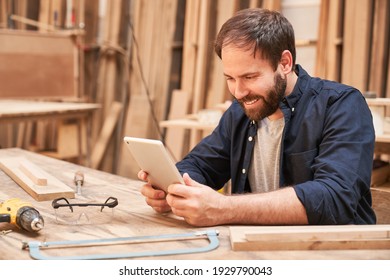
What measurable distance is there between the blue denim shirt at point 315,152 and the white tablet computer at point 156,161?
1.23ft

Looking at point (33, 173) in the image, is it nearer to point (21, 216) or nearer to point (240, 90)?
point (21, 216)

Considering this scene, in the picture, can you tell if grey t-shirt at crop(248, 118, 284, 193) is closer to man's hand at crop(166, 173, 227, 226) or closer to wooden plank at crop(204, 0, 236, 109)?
man's hand at crop(166, 173, 227, 226)

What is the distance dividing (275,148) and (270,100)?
0.78 ft

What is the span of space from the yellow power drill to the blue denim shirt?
2.48 feet

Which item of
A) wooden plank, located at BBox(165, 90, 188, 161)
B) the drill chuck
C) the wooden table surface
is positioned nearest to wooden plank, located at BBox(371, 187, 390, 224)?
the wooden table surface

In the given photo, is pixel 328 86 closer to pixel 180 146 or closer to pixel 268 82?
pixel 268 82

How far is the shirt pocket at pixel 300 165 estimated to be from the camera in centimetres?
195

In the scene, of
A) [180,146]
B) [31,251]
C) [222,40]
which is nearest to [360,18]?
[180,146]

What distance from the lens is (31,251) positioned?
4.43 feet

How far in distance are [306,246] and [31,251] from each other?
2.25 feet

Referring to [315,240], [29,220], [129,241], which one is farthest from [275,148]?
[29,220]

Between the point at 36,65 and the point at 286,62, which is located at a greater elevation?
the point at 286,62

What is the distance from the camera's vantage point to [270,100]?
1.95 meters

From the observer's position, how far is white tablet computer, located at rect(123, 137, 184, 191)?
1575mm
